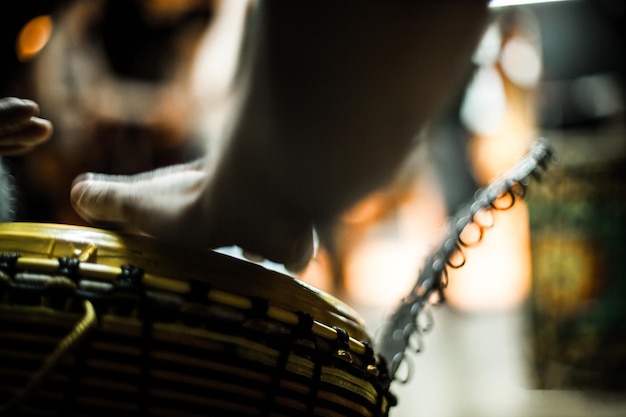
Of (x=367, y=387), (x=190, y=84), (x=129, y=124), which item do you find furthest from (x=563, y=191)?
(x=367, y=387)

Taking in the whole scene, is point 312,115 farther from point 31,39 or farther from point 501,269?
point 501,269

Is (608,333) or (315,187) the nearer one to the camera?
(315,187)

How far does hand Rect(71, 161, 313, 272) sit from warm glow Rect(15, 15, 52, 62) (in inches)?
56.6

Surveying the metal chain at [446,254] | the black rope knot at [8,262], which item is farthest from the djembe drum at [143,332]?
the metal chain at [446,254]

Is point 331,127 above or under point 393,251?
under

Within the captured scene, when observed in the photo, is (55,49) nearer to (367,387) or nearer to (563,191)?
(367,387)

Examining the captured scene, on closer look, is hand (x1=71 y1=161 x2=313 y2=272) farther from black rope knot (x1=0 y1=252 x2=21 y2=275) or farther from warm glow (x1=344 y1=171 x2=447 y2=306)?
warm glow (x1=344 y1=171 x2=447 y2=306)

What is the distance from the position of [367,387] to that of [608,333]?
6.57 ft

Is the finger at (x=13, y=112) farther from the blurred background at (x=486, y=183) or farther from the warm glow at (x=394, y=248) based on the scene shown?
the warm glow at (x=394, y=248)

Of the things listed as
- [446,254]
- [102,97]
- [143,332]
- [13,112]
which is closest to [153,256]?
[143,332]

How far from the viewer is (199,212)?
51 centimetres

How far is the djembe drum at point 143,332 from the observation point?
1.35 feet

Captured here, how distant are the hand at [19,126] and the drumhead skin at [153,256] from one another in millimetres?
91

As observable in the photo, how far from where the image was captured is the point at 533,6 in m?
2.49
